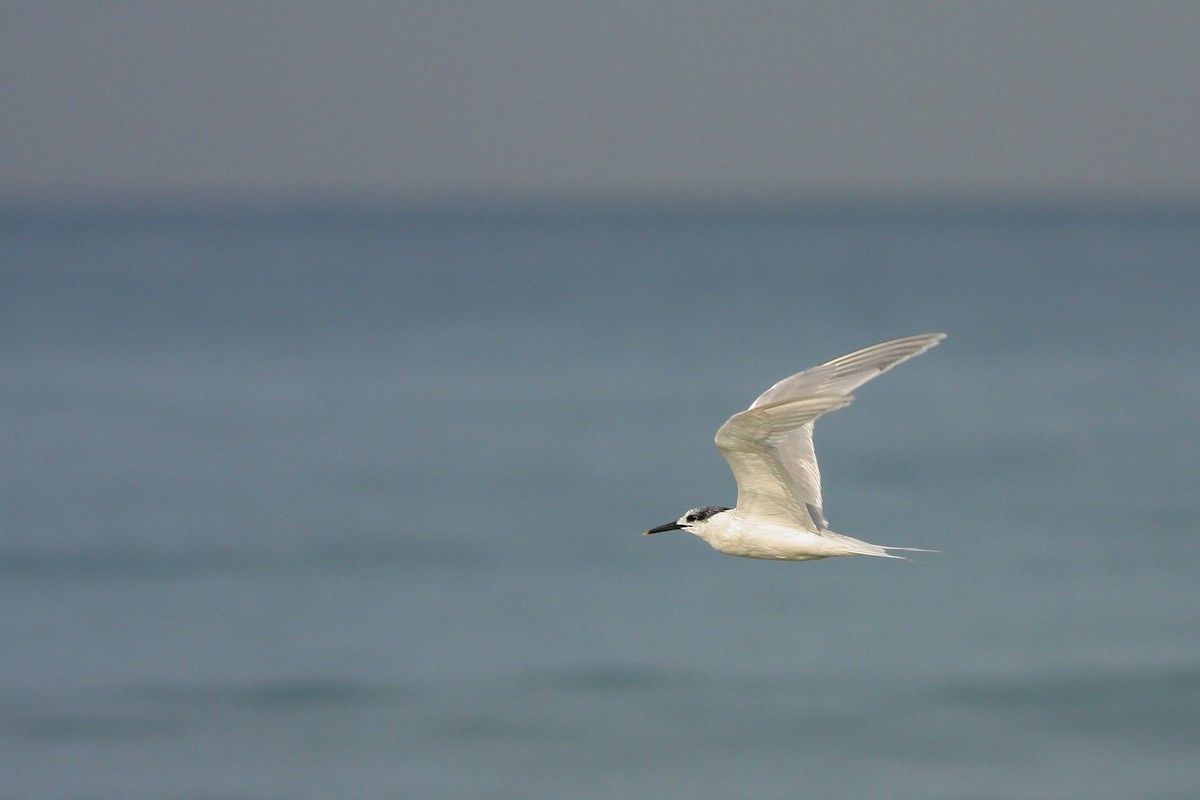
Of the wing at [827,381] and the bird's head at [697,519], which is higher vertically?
the wing at [827,381]

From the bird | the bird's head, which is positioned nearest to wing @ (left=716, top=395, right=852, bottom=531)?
the bird

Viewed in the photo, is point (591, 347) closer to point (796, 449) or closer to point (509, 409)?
point (509, 409)

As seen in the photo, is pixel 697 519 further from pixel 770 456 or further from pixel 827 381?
pixel 827 381

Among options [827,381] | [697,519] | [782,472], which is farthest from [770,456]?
[697,519]

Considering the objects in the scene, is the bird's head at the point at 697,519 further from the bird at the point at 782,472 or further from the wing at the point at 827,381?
the wing at the point at 827,381

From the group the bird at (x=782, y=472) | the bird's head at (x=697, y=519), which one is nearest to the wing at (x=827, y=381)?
the bird at (x=782, y=472)

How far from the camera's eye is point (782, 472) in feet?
37.1

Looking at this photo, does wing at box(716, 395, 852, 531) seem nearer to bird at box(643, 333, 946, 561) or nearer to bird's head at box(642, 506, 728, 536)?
bird at box(643, 333, 946, 561)

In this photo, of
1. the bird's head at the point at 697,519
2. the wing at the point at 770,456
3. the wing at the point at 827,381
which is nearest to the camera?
the wing at the point at 770,456

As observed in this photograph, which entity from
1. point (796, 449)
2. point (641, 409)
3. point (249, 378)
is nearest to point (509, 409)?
point (641, 409)

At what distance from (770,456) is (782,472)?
17 cm

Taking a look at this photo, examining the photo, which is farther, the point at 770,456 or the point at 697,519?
the point at 697,519

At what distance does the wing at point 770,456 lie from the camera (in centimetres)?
1077

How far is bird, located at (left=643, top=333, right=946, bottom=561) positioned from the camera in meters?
10.8
